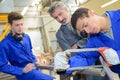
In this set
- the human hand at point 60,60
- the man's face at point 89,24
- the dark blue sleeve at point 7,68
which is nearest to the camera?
the human hand at point 60,60

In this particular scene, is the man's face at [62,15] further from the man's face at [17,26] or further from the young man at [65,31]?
the man's face at [17,26]

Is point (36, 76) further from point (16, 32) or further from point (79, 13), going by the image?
point (79, 13)

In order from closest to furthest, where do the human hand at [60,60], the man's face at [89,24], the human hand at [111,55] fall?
the human hand at [111,55], the human hand at [60,60], the man's face at [89,24]

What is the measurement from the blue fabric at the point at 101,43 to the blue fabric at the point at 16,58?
58 cm

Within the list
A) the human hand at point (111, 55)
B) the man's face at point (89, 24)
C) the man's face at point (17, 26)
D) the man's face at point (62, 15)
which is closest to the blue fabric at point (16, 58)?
the man's face at point (17, 26)

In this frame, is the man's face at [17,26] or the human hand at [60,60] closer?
the human hand at [60,60]

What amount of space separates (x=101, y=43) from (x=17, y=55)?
102cm

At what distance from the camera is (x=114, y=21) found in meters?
1.90

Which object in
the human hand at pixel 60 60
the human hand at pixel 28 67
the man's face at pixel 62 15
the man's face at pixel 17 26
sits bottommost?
the human hand at pixel 28 67

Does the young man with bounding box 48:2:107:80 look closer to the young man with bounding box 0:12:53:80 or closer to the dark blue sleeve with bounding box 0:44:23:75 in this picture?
the young man with bounding box 0:12:53:80

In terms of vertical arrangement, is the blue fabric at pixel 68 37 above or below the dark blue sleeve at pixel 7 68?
above

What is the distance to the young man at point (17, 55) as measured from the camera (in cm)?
243

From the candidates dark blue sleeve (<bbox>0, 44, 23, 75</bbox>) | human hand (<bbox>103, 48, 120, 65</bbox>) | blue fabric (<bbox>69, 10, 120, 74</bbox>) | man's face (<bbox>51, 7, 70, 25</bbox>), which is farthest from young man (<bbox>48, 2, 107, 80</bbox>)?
human hand (<bbox>103, 48, 120, 65</bbox>)

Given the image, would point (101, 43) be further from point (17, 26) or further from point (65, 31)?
point (17, 26)
